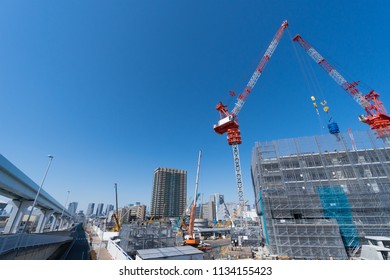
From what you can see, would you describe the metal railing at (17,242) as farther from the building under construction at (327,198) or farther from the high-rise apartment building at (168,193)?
the high-rise apartment building at (168,193)

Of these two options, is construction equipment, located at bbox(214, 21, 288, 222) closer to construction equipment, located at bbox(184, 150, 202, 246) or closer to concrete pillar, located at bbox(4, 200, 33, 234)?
construction equipment, located at bbox(184, 150, 202, 246)

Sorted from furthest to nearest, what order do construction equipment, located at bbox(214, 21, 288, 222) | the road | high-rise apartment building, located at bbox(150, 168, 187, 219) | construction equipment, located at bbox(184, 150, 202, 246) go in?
high-rise apartment building, located at bbox(150, 168, 187, 219), construction equipment, located at bbox(214, 21, 288, 222), construction equipment, located at bbox(184, 150, 202, 246), the road

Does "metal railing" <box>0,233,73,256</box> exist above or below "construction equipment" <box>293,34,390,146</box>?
below

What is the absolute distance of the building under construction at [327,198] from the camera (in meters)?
18.0

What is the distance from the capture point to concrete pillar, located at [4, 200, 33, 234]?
16.0 m

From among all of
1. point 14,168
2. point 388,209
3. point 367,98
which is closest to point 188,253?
point 14,168

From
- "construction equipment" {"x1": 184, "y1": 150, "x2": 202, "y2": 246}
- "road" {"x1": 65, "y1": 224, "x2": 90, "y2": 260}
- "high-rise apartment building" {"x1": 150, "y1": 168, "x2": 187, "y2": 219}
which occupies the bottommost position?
"road" {"x1": 65, "y1": 224, "x2": 90, "y2": 260}

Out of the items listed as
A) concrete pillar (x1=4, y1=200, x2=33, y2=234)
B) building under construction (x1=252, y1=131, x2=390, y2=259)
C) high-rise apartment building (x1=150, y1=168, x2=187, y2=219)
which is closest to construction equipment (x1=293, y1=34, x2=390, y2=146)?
building under construction (x1=252, y1=131, x2=390, y2=259)

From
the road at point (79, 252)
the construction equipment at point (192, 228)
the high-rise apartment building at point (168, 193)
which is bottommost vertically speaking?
the road at point (79, 252)

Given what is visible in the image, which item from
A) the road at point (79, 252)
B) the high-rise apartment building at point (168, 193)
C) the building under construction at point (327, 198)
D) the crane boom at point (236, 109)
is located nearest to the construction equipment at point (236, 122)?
the crane boom at point (236, 109)

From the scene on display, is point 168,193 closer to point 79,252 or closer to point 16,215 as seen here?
point 79,252

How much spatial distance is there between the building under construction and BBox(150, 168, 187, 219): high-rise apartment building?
252ft

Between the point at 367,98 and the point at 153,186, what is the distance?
92.6 m

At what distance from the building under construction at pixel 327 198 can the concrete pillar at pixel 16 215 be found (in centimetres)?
2868
